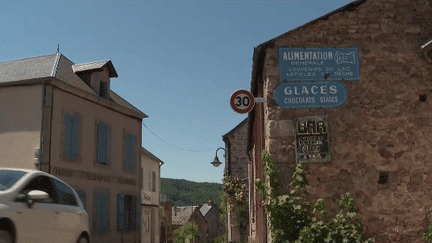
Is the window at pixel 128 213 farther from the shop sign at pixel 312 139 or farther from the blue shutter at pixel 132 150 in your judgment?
the shop sign at pixel 312 139

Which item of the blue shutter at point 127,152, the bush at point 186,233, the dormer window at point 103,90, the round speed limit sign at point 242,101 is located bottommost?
the bush at point 186,233

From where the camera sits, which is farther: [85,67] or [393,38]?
[85,67]

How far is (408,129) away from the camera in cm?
931

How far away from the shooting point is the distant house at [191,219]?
69.4 metres

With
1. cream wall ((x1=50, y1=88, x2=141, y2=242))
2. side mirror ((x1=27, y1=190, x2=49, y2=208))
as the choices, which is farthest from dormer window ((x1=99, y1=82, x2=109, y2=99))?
side mirror ((x1=27, y1=190, x2=49, y2=208))

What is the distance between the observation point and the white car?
6.25 meters

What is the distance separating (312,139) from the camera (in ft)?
30.5

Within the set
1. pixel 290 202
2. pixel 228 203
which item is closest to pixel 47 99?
pixel 228 203

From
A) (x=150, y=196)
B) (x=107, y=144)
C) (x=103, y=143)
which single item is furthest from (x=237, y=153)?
(x=103, y=143)

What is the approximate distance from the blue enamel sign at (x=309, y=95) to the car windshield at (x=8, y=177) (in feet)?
15.3

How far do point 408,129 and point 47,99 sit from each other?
42.3 ft

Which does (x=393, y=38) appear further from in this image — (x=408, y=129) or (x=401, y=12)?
(x=408, y=129)

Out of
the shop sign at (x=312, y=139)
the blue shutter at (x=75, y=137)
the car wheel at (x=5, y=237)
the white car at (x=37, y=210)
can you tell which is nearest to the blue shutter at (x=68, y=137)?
the blue shutter at (x=75, y=137)

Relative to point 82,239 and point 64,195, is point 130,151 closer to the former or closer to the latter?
point 82,239
